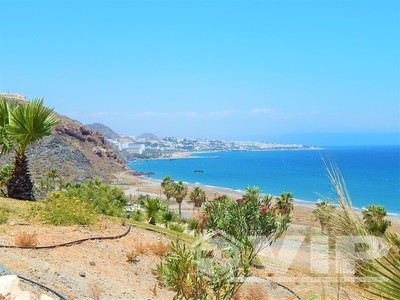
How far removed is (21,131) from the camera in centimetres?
1752

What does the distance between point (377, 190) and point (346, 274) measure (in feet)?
345

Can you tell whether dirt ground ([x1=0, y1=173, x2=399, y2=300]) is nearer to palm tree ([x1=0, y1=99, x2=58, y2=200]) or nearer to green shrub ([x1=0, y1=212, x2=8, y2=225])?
green shrub ([x1=0, y1=212, x2=8, y2=225])

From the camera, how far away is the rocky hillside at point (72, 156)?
101 metres

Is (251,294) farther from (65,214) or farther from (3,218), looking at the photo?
(3,218)

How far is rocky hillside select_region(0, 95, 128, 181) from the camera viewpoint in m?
101

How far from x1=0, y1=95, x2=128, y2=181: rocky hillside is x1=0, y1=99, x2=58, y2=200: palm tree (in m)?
51.9

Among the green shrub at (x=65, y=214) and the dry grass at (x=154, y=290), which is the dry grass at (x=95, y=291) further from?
the green shrub at (x=65, y=214)

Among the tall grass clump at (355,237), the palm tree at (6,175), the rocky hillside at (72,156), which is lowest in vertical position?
the rocky hillside at (72,156)

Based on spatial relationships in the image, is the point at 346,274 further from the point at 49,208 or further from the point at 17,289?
the point at 49,208

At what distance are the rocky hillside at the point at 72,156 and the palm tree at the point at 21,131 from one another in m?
51.9

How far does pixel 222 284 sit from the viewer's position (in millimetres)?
7336

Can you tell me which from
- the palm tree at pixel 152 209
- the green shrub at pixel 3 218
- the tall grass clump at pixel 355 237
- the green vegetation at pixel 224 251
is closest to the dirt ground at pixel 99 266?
the green shrub at pixel 3 218

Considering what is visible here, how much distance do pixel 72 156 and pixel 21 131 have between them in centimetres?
11064

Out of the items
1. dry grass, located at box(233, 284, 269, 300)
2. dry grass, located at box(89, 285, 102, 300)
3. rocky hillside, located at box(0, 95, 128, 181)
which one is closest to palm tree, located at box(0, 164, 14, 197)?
dry grass, located at box(89, 285, 102, 300)
